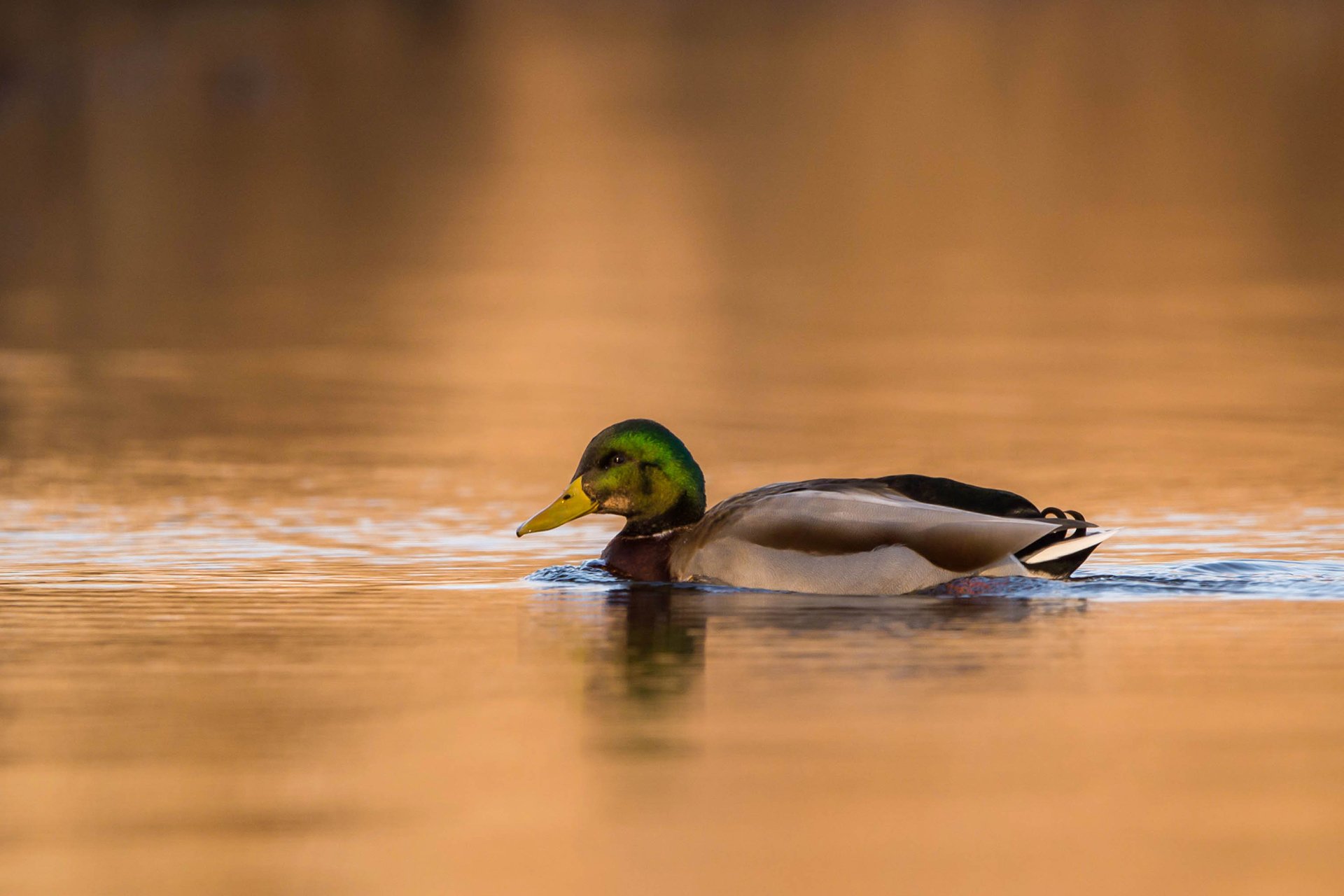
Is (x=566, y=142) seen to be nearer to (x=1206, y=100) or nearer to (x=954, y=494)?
(x=1206, y=100)

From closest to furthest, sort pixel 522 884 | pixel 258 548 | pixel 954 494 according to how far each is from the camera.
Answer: pixel 522 884
pixel 954 494
pixel 258 548

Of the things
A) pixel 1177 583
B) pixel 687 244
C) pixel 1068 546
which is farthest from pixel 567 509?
pixel 687 244

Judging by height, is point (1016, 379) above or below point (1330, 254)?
below

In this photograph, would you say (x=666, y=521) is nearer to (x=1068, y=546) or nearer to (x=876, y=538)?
(x=876, y=538)

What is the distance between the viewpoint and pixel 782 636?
898cm

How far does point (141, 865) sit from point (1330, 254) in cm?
2319

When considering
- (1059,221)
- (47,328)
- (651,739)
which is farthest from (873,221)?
(651,739)

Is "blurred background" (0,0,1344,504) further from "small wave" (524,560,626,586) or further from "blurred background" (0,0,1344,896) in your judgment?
"small wave" (524,560,626,586)

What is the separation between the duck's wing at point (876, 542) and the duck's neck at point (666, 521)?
0.80 metres

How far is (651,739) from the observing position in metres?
7.28

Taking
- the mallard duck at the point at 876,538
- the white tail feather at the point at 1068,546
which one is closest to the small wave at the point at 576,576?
the mallard duck at the point at 876,538

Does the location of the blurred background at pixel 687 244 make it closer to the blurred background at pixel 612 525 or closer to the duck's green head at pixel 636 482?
the blurred background at pixel 612 525

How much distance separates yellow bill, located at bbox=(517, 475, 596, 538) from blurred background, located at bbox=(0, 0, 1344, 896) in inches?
9.1

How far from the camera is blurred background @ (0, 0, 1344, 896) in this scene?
6359 millimetres
